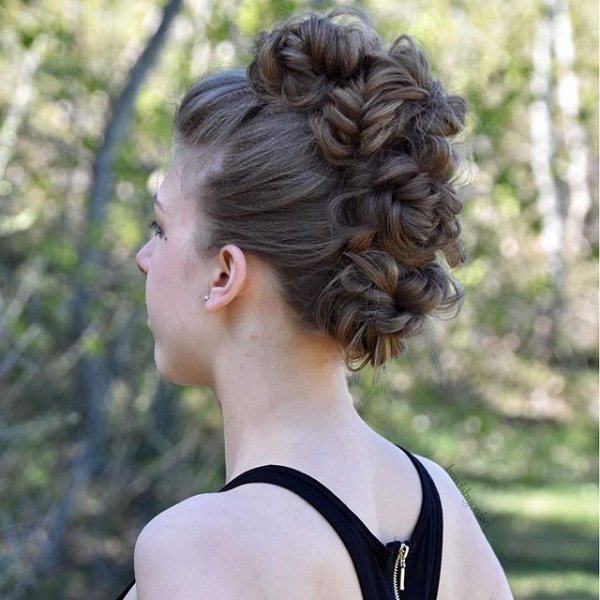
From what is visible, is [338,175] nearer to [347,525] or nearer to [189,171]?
[189,171]

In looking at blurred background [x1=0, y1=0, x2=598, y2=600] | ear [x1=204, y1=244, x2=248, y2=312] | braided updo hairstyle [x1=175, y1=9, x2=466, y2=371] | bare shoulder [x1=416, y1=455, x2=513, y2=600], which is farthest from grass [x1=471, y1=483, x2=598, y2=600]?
ear [x1=204, y1=244, x2=248, y2=312]

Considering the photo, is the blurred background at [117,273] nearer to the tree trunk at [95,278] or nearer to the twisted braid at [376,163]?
the tree trunk at [95,278]

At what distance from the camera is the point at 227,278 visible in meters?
1.66

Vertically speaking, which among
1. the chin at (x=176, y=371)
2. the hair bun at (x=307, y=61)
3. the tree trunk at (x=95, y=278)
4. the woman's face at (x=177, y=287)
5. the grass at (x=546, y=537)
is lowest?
the grass at (x=546, y=537)

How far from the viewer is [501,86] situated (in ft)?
19.8

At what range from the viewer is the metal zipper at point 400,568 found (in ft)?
5.28

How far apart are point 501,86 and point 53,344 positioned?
102 inches

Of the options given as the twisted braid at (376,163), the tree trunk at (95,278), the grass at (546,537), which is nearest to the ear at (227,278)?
the twisted braid at (376,163)

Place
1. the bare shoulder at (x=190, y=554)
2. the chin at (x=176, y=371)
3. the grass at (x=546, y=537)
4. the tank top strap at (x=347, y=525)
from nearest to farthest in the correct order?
the bare shoulder at (x=190, y=554) < the tank top strap at (x=347, y=525) < the chin at (x=176, y=371) < the grass at (x=546, y=537)

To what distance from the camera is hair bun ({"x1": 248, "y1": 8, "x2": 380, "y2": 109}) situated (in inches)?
66.4

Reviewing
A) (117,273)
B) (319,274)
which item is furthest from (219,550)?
(117,273)

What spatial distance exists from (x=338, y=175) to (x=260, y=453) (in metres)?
0.40

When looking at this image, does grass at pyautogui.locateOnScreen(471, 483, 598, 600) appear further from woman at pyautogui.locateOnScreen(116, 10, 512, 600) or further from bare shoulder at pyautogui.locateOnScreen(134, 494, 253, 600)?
bare shoulder at pyautogui.locateOnScreen(134, 494, 253, 600)

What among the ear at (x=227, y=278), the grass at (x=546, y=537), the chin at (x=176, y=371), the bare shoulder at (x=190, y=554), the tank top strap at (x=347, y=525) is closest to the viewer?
the bare shoulder at (x=190, y=554)
